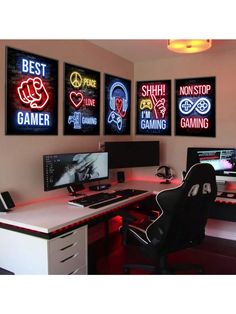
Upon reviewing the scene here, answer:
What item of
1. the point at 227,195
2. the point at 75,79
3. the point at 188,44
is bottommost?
the point at 227,195

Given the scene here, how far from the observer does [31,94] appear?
8.41 feet

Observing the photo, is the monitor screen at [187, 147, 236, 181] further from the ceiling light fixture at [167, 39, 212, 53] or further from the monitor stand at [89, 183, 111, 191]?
the ceiling light fixture at [167, 39, 212, 53]

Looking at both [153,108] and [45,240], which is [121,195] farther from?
[153,108]

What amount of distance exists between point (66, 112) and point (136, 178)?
1590mm

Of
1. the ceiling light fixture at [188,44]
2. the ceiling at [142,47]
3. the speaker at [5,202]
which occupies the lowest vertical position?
the speaker at [5,202]

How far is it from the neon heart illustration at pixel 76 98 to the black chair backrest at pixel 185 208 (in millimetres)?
1415

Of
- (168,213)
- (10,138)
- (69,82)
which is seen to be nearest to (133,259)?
(168,213)

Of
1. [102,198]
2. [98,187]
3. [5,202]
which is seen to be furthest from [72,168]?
[5,202]

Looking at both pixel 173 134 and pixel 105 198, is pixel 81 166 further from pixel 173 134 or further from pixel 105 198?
pixel 173 134

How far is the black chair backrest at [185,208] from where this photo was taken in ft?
7.11

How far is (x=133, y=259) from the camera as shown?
10.1ft

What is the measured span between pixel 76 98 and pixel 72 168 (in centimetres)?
79

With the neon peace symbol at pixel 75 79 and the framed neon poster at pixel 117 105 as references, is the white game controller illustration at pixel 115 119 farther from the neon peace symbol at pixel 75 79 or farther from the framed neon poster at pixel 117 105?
the neon peace symbol at pixel 75 79

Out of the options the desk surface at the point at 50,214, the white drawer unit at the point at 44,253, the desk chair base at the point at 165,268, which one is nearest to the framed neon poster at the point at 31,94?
the desk surface at the point at 50,214
